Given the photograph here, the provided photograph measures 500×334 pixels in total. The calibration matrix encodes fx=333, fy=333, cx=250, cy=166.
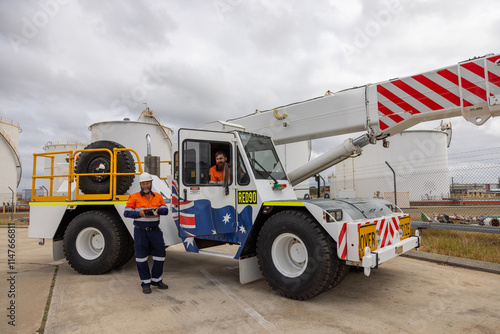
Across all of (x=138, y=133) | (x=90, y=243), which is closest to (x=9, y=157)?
(x=138, y=133)

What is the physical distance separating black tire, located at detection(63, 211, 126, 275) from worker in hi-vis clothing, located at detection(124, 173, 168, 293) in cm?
102

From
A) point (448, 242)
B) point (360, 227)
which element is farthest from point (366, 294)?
point (448, 242)

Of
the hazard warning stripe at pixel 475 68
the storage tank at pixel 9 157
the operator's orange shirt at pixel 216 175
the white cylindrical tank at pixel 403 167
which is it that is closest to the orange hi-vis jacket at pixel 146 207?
the operator's orange shirt at pixel 216 175

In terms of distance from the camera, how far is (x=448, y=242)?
7.13 m

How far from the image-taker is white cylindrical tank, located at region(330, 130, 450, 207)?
22.3 metres

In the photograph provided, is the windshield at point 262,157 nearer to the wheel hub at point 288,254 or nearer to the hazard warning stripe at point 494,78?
the wheel hub at point 288,254

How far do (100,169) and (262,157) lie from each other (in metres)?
3.05

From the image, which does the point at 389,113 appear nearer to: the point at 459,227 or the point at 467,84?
the point at 467,84

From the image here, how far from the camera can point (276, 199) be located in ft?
16.5

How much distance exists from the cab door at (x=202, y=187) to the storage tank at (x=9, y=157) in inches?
1315

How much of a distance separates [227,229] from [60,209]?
136 inches

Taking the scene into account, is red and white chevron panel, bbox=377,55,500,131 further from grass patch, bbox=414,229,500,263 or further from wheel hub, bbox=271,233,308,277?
grass patch, bbox=414,229,500,263

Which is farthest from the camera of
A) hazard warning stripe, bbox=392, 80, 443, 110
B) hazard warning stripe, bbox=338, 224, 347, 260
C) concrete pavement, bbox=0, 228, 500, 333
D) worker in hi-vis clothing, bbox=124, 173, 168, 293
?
worker in hi-vis clothing, bbox=124, 173, 168, 293

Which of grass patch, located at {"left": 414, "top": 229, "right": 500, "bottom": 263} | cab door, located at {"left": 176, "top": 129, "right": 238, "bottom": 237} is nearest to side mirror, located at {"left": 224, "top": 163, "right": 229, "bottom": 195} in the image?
cab door, located at {"left": 176, "top": 129, "right": 238, "bottom": 237}
